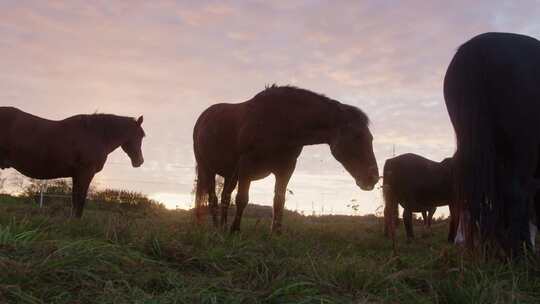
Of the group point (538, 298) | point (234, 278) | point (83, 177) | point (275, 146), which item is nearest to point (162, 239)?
point (234, 278)

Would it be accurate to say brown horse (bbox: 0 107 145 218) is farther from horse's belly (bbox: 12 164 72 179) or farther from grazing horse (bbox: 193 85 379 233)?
grazing horse (bbox: 193 85 379 233)

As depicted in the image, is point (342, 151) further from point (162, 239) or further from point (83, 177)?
point (83, 177)

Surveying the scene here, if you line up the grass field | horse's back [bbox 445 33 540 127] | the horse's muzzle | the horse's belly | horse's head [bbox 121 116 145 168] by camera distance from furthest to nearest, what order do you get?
the horse's muzzle, horse's head [bbox 121 116 145 168], the horse's belly, horse's back [bbox 445 33 540 127], the grass field

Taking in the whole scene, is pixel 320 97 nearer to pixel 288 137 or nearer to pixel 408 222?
pixel 288 137

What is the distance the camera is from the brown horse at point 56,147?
809 cm

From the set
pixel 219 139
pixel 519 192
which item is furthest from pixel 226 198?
pixel 519 192

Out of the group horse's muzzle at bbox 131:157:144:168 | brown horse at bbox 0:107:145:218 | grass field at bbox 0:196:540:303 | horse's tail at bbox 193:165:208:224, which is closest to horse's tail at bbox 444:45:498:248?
grass field at bbox 0:196:540:303

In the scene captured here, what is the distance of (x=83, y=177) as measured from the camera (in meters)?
8.41

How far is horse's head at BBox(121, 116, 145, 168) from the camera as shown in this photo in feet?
32.2

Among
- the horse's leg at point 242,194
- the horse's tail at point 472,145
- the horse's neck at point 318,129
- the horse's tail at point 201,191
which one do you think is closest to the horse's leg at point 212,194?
the horse's tail at point 201,191

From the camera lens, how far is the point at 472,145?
3.79 metres

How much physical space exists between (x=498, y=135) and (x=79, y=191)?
693cm

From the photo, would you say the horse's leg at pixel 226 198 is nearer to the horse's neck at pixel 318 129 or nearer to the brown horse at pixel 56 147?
the horse's neck at pixel 318 129

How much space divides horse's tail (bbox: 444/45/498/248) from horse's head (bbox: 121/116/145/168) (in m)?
7.17
